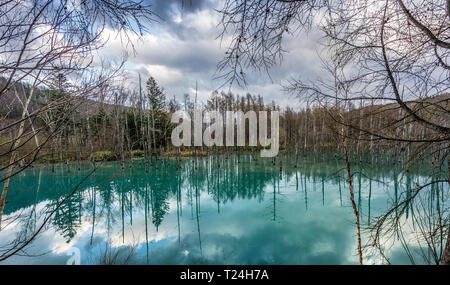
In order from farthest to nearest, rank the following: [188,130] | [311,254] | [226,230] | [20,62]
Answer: [188,130], [226,230], [311,254], [20,62]

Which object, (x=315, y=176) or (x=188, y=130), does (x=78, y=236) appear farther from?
(x=188, y=130)

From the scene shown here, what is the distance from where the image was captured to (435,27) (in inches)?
67.1

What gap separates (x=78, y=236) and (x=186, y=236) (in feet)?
12.7

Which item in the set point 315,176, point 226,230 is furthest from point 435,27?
point 315,176

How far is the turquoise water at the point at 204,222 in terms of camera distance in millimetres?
5141

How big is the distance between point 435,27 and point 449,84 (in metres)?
0.54

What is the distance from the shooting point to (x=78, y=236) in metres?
6.53

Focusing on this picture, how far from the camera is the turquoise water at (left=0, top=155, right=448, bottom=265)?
514cm

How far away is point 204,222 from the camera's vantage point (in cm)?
758

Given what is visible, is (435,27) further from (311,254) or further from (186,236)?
(186,236)
